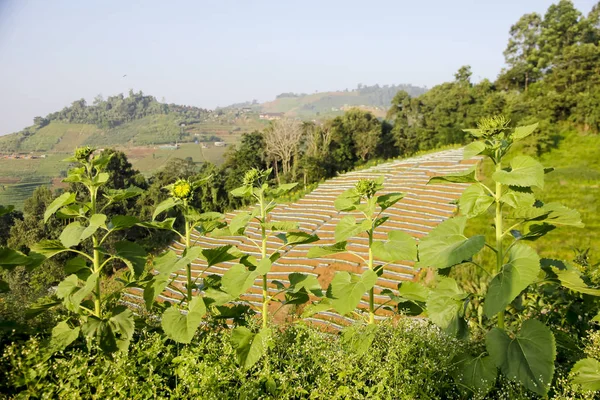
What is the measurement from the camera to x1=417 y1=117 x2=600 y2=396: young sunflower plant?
4.69 ft

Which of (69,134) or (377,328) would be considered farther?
(69,134)

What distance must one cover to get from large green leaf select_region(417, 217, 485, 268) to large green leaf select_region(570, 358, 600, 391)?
575mm

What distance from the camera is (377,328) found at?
1761 millimetres

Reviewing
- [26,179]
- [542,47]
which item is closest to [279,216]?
Answer: [542,47]

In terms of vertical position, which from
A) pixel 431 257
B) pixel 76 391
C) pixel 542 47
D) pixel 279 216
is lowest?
pixel 279 216

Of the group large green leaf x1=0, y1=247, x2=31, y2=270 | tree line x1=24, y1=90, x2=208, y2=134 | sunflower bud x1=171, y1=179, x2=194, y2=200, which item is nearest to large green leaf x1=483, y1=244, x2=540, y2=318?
sunflower bud x1=171, y1=179, x2=194, y2=200

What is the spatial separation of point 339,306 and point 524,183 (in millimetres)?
898

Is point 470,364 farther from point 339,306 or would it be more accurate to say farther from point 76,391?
point 76,391

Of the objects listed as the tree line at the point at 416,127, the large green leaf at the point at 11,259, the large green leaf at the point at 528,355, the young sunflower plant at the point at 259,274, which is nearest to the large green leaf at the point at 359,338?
the young sunflower plant at the point at 259,274

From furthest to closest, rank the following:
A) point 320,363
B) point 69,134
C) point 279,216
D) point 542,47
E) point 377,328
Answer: point 69,134 < point 542,47 < point 279,216 < point 377,328 < point 320,363

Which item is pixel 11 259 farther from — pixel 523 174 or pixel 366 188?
pixel 523 174

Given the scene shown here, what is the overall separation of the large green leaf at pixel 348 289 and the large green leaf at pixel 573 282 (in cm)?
78

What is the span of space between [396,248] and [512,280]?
48 centimetres

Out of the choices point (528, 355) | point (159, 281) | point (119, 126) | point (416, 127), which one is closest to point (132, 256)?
point (159, 281)
